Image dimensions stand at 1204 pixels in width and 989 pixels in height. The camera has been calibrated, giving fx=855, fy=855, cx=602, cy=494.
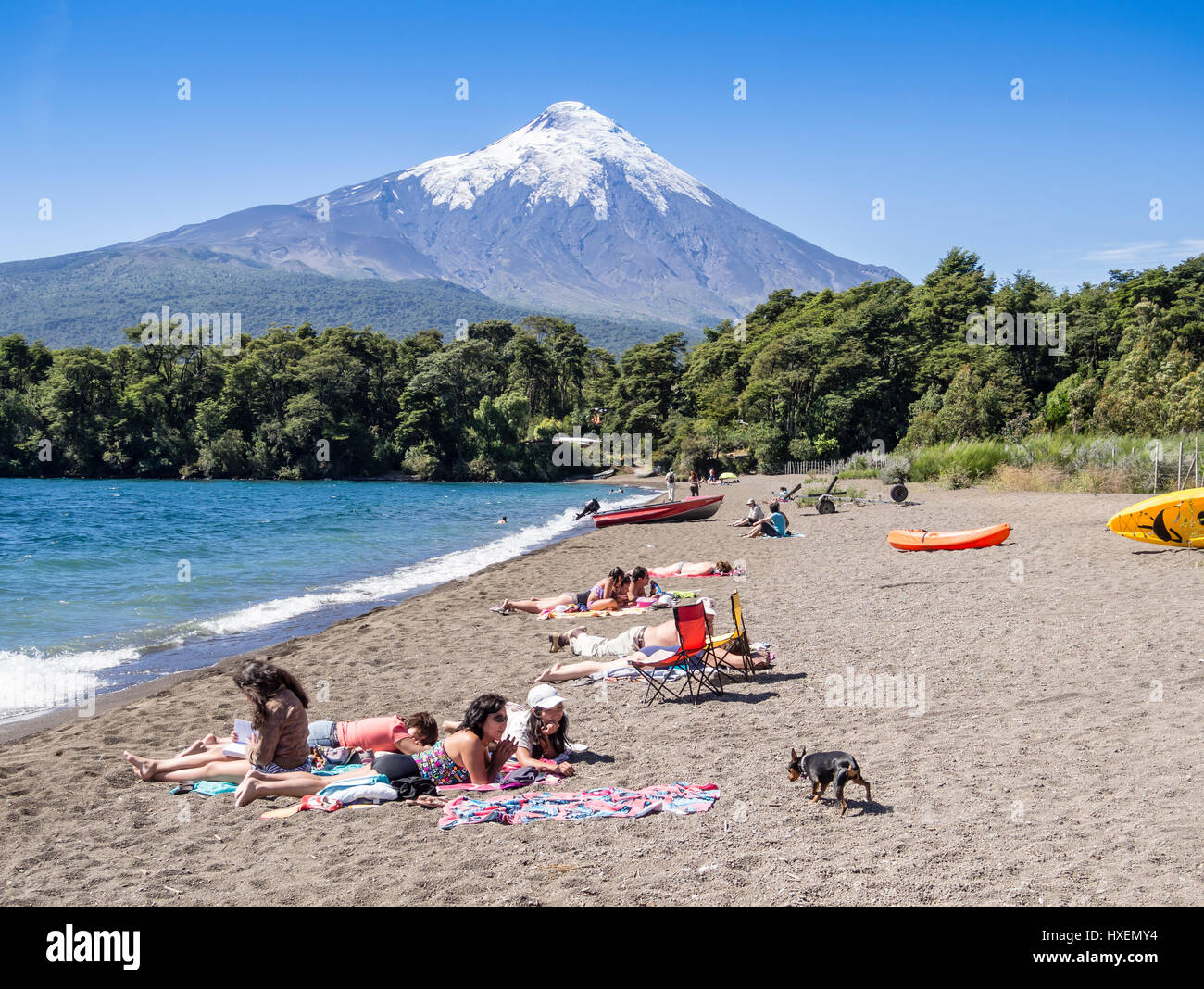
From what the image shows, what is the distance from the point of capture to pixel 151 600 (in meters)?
14.9

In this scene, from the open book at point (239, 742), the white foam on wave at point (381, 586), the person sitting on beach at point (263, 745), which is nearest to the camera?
the person sitting on beach at point (263, 745)

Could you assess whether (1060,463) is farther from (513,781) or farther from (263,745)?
(263,745)

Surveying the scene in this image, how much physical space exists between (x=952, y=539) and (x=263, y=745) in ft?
41.3

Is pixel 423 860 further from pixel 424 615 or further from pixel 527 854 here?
pixel 424 615

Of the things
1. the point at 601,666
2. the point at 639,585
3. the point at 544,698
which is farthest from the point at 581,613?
the point at 544,698

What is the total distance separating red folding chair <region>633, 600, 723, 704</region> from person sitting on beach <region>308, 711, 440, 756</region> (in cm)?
214

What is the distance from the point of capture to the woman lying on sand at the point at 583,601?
11992mm

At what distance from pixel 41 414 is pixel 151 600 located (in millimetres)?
73057

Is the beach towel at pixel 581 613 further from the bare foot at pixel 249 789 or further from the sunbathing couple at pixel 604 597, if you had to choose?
the bare foot at pixel 249 789

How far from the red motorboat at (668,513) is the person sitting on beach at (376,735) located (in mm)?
20284

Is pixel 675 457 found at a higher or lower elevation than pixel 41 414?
lower

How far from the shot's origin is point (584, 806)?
16.4 ft

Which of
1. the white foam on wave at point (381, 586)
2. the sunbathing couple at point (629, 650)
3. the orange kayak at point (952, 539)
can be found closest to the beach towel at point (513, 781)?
the sunbathing couple at point (629, 650)
